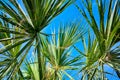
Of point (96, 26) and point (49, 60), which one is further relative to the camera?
point (49, 60)

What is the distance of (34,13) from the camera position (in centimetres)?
262


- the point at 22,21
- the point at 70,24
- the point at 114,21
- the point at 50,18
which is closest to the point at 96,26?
the point at 114,21

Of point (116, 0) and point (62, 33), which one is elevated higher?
point (116, 0)

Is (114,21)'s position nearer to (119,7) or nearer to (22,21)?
(119,7)

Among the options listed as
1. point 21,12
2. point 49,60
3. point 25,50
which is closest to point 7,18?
point 21,12

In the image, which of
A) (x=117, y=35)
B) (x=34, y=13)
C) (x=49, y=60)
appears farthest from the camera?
(x=49, y=60)

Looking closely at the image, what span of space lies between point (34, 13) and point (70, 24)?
1347mm

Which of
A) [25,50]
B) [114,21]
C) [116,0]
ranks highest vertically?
[116,0]

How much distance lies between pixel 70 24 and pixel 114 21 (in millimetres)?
1232

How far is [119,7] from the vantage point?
2.76 metres

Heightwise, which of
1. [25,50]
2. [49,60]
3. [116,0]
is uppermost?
[116,0]

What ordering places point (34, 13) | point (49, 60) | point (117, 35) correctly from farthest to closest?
point (49, 60), point (117, 35), point (34, 13)

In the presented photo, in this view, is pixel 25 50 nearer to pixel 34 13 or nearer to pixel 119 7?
pixel 34 13

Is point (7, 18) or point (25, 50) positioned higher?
point (7, 18)
